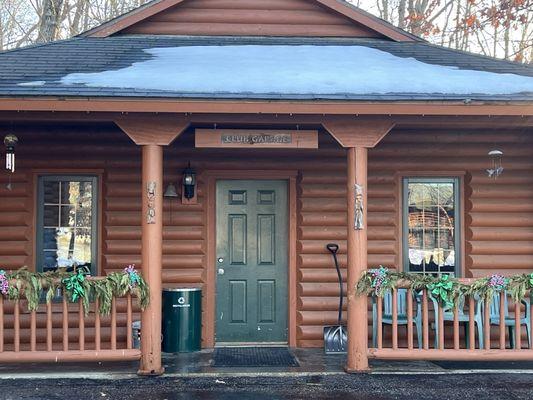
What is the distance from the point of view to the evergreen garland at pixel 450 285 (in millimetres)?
6699

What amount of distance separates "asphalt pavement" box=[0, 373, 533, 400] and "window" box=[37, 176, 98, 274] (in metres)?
2.01

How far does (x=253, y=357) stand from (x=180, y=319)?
1.01 m

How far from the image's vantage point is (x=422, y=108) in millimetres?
6406

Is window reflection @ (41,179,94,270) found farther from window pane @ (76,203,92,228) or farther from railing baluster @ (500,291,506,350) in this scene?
railing baluster @ (500,291,506,350)

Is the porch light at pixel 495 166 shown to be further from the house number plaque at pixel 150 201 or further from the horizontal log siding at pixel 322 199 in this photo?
the house number plaque at pixel 150 201

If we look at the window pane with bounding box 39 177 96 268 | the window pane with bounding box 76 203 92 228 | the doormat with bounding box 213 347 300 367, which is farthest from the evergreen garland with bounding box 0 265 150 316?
the window pane with bounding box 76 203 92 228

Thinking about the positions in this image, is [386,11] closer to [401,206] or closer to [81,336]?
[401,206]

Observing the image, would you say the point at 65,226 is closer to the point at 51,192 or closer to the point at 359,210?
the point at 51,192

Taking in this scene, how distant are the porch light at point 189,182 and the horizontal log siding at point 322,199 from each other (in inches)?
5.7

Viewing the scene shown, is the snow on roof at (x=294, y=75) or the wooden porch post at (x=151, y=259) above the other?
the snow on roof at (x=294, y=75)

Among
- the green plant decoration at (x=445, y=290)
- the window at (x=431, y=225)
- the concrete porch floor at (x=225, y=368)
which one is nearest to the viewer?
the concrete porch floor at (x=225, y=368)

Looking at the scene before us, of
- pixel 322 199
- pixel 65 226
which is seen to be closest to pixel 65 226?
pixel 65 226

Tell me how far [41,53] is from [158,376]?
14.8 feet

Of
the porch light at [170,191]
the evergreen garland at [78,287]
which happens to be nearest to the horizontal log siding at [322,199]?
the porch light at [170,191]
